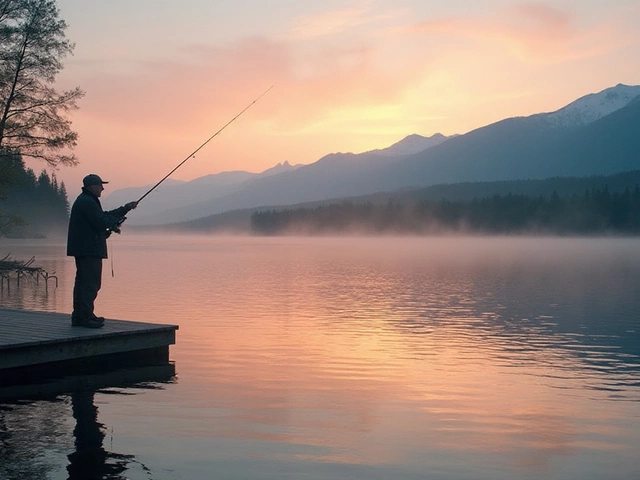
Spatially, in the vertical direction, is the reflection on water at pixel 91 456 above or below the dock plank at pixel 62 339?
below

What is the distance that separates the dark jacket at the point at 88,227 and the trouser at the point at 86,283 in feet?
0.57

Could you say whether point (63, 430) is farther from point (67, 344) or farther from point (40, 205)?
Result: point (40, 205)

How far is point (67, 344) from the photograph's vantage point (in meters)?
14.3

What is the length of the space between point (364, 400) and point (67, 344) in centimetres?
542

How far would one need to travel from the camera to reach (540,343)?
66.3 feet

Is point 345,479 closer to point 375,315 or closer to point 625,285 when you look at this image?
point 375,315

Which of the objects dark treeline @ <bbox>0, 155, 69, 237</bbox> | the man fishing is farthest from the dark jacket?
dark treeline @ <bbox>0, 155, 69, 237</bbox>

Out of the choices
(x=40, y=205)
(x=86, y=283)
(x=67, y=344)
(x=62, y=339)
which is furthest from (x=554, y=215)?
(x=62, y=339)

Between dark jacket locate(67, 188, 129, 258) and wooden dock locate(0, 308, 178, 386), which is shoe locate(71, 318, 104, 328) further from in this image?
dark jacket locate(67, 188, 129, 258)

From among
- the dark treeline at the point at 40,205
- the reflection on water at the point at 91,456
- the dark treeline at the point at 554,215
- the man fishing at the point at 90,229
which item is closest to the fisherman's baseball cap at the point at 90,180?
the man fishing at the point at 90,229

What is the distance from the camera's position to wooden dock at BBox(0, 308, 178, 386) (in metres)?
13.7

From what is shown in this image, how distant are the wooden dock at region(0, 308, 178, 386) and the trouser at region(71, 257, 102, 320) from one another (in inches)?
14.3

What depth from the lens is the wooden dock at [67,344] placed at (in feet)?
45.0

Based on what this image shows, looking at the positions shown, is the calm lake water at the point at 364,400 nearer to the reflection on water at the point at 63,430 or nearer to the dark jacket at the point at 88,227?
the reflection on water at the point at 63,430
